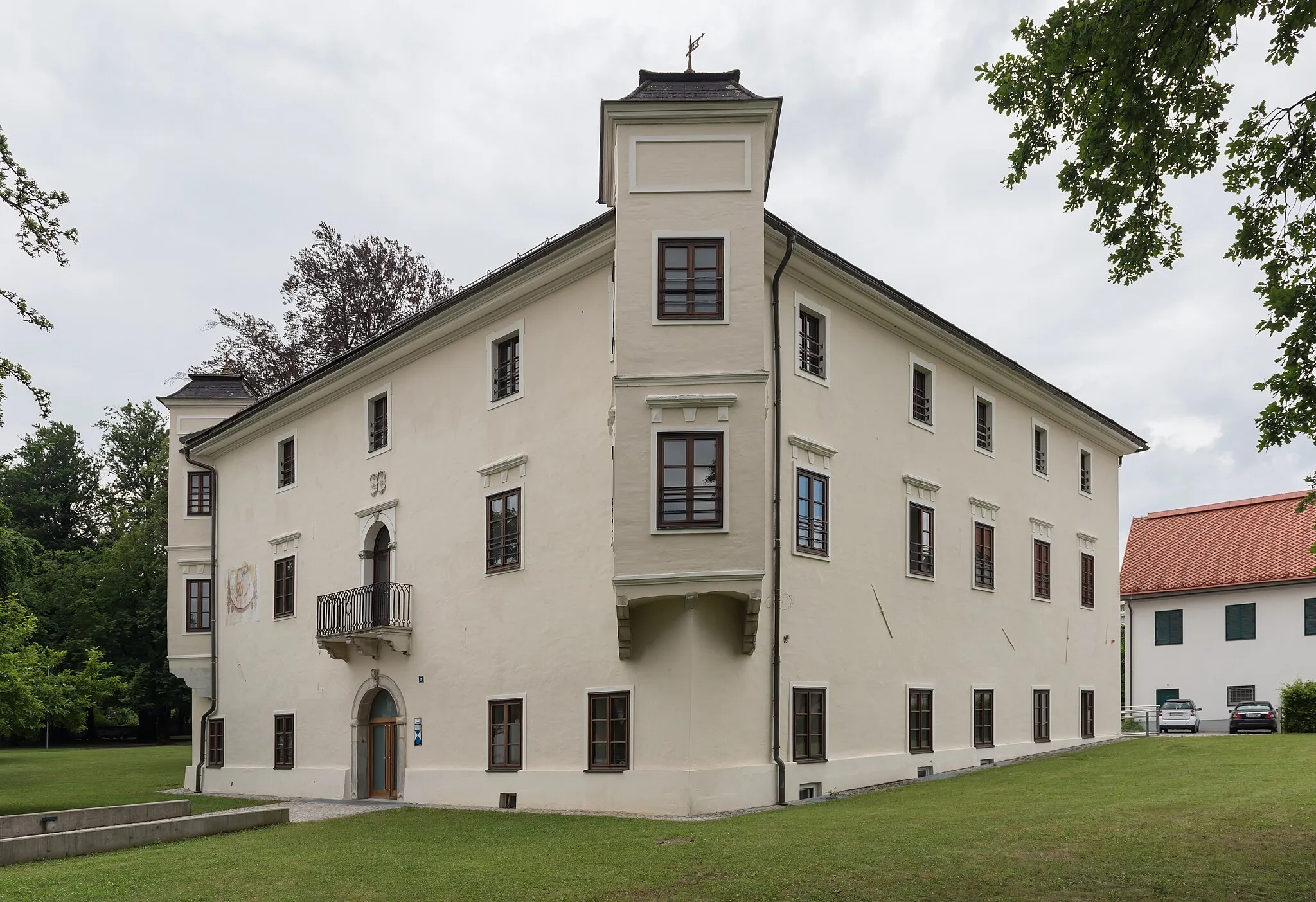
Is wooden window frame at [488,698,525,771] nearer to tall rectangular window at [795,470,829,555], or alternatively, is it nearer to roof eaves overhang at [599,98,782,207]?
tall rectangular window at [795,470,829,555]

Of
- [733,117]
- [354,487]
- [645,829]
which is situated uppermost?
[733,117]

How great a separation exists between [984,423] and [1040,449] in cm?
359

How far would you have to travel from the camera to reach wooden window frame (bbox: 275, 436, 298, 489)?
30.1 metres

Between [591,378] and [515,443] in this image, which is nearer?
[591,378]

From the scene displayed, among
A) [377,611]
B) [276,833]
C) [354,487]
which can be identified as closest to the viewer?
[276,833]

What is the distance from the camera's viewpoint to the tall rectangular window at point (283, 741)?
28.8 meters

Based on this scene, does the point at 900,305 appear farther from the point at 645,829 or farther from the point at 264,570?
the point at 264,570

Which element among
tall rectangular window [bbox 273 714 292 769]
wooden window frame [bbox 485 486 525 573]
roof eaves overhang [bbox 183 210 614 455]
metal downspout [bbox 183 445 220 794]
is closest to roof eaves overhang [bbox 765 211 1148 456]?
roof eaves overhang [bbox 183 210 614 455]

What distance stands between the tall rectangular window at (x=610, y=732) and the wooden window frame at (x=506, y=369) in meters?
6.35

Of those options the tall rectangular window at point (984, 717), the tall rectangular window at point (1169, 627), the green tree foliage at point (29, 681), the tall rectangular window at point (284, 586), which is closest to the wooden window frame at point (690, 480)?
the tall rectangular window at point (984, 717)

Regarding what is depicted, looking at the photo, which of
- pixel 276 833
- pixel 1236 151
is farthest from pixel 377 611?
pixel 1236 151

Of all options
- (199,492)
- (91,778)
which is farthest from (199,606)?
(91,778)

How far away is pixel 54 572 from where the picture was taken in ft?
201

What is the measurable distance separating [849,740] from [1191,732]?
24.6m
